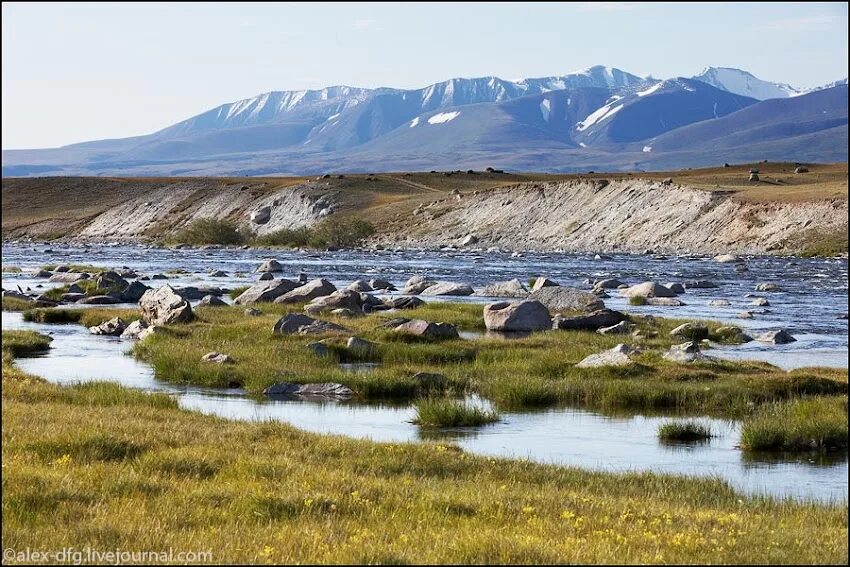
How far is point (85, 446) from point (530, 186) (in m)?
107

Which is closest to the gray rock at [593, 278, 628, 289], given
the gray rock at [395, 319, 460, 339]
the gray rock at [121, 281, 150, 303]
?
the gray rock at [121, 281, 150, 303]

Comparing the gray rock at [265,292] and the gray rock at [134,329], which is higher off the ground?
the gray rock at [134,329]

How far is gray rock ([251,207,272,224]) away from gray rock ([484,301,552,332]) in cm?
9697

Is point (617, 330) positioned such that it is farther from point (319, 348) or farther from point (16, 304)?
point (16, 304)

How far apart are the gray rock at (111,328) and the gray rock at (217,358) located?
353 inches

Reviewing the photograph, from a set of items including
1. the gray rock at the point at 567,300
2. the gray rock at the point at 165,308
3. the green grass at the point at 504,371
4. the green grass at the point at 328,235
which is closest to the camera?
the green grass at the point at 504,371

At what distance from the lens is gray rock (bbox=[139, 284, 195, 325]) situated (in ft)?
127

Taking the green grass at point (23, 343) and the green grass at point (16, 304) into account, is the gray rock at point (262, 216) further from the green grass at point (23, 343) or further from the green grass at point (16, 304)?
the green grass at point (23, 343)

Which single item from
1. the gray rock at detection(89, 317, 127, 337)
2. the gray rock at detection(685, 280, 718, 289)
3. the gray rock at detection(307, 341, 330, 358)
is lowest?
the gray rock at detection(685, 280, 718, 289)

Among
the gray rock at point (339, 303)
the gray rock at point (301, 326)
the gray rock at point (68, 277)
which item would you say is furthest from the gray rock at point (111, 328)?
the gray rock at point (68, 277)

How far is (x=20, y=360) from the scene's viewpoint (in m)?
31.3

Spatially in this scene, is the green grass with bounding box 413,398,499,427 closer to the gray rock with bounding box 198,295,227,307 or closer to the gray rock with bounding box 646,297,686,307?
the gray rock with bounding box 198,295,227,307

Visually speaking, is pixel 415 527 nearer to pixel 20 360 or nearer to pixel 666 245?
pixel 20 360

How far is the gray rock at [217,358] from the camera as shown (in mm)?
29859
